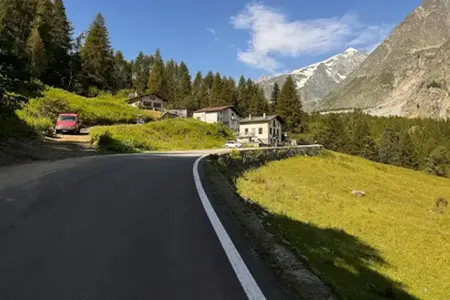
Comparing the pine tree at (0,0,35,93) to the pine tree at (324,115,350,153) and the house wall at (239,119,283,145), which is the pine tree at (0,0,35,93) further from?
the pine tree at (324,115,350,153)

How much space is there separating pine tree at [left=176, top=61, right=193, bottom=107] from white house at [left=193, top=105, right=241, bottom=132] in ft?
66.3

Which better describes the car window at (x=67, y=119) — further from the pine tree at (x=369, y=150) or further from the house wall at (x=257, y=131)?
the pine tree at (x=369, y=150)

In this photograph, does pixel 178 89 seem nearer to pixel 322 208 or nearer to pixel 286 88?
pixel 286 88

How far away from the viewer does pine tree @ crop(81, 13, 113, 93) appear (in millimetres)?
86625

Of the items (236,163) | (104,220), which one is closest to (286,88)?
(236,163)

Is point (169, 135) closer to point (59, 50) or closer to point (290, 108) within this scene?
point (59, 50)

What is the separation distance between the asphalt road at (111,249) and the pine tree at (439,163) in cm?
11638

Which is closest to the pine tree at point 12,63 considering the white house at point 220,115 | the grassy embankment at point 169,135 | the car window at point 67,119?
the grassy embankment at point 169,135

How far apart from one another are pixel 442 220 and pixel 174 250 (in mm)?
25356

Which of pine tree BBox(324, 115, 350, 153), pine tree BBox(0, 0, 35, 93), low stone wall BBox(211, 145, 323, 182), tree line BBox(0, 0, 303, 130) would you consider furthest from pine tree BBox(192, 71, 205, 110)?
pine tree BBox(0, 0, 35, 93)

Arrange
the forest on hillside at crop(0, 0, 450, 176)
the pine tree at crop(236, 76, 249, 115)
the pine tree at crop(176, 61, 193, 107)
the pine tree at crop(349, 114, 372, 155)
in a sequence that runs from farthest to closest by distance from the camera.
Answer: the pine tree at crop(176, 61, 193, 107), the pine tree at crop(236, 76, 249, 115), the pine tree at crop(349, 114, 372, 155), the forest on hillside at crop(0, 0, 450, 176)

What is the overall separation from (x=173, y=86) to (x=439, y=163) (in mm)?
89618

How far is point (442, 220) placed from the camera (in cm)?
2558

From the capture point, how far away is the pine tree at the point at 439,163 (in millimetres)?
109675
